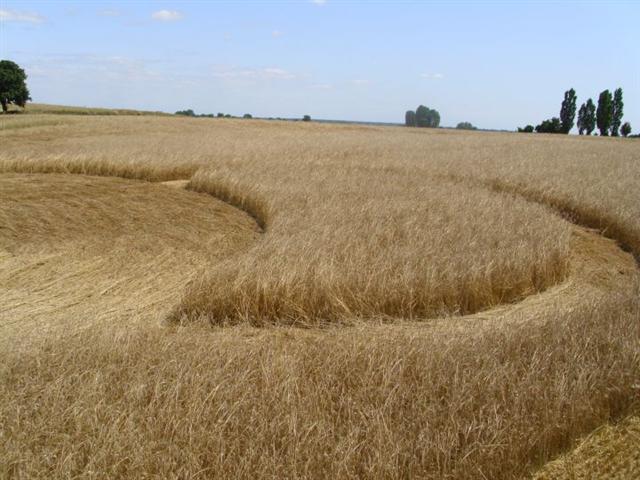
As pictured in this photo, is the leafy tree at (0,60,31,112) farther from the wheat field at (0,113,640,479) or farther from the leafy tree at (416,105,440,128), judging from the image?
the leafy tree at (416,105,440,128)

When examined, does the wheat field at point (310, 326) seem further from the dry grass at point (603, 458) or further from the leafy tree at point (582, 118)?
the leafy tree at point (582, 118)

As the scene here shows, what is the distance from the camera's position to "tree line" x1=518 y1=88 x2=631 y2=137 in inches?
2336

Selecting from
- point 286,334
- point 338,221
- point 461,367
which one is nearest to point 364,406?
point 461,367

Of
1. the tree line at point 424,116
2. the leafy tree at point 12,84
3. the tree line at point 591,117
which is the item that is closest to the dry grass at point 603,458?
the leafy tree at point 12,84

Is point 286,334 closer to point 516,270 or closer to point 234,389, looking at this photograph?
point 234,389

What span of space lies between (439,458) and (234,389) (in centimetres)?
116

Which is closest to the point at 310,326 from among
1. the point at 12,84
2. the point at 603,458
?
the point at 603,458

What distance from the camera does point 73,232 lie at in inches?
278

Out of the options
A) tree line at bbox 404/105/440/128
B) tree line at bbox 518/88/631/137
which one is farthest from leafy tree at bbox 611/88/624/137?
tree line at bbox 404/105/440/128

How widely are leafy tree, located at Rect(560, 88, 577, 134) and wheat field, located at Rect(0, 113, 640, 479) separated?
6005cm

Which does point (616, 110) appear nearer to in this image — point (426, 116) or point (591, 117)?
point (591, 117)

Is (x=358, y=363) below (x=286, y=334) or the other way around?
the other way around

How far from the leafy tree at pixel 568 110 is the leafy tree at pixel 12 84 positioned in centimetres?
5670

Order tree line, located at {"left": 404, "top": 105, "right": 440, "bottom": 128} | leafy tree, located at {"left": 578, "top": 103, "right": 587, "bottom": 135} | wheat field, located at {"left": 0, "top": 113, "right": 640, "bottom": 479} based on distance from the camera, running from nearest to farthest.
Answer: wheat field, located at {"left": 0, "top": 113, "right": 640, "bottom": 479}
leafy tree, located at {"left": 578, "top": 103, "right": 587, "bottom": 135}
tree line, located at {"left": 404, "top": 105, "right": 440, "bottom": 128}
